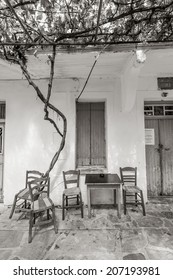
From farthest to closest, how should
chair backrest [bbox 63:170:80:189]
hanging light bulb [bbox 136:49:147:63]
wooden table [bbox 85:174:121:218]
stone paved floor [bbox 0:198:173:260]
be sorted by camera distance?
chair backrest [bbox 63:170:80:189]
wooden table [bbox 85:174:121:218]
hanging light bulb [bbox 136:49:147:63]
stone paved floor [bbox 0:198:173:260]

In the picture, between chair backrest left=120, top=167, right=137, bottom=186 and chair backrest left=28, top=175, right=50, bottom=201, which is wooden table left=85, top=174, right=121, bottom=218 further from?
chair backrest left=28, top=175, right=50, bottom=201

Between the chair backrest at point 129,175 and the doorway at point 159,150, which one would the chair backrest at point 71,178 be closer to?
the chair backrest at point 129,175

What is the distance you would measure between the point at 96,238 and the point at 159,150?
2.96m

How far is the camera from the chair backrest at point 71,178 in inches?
164

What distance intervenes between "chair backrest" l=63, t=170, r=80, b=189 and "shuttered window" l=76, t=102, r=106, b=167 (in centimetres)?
40

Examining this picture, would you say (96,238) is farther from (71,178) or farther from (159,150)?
(159,150)

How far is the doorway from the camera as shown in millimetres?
4699

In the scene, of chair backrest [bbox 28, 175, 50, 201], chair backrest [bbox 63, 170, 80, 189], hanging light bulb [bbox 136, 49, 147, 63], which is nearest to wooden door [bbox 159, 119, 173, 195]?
hanging light bulb [bbox 136, 49, 147, 63]

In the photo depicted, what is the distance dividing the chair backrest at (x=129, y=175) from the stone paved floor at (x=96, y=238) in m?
0.71

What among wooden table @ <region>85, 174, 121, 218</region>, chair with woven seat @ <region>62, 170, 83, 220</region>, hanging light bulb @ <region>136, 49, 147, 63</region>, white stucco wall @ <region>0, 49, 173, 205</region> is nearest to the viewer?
hanging light bulb @ <region>136, 49, 147, 63</region>

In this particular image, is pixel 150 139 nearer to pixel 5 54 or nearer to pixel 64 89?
pixel 64 89

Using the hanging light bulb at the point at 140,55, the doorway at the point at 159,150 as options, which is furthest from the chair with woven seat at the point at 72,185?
the hanging light bulb at the point at 140,55

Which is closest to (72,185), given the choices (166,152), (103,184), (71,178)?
(71,178)

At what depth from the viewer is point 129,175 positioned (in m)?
4.31
